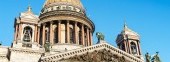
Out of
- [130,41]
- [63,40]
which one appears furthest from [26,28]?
[130,41]

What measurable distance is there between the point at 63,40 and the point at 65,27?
221cm

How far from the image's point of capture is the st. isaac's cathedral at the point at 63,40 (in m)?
38.6

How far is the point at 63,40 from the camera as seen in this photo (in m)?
52.4

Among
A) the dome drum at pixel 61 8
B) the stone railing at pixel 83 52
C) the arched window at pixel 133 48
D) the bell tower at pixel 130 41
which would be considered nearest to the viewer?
the stone railing at pixel 83 52

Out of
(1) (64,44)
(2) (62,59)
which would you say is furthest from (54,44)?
(2) (62,59)

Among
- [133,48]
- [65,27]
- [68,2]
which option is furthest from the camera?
[68,2]

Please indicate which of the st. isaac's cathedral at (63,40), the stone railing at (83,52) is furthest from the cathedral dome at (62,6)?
the stone railing at (83,52)

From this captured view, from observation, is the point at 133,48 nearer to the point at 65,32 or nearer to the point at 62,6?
the point at 65,32

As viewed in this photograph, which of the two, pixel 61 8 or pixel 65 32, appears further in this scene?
pixel 61 8

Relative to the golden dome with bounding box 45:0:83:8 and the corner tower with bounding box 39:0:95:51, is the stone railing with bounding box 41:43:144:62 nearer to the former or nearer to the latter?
the corner tower with bounding box 39:0:95:51

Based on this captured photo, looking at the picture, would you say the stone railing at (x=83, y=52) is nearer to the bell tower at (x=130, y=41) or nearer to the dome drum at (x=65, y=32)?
the bell tower at (x=130, y=41)

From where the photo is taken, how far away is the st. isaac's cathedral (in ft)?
127

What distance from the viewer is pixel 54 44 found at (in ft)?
166

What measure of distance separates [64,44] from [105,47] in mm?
11785
